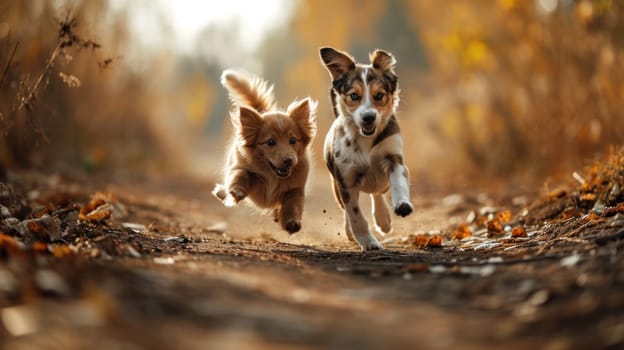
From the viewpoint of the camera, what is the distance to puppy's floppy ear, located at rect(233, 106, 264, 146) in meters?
6.47

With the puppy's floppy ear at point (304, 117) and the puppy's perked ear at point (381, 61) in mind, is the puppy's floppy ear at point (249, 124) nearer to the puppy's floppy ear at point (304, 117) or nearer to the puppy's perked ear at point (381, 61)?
the puppy's floppy ear at point (304, 117)

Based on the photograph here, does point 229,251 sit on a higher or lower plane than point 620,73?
lower

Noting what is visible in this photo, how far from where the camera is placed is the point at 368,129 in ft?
19.4

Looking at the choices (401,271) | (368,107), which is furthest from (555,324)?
(368,107)

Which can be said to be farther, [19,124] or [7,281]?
[19,124]

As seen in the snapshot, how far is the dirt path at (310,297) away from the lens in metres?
2.53

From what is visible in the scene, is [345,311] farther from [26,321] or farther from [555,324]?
[26,321]

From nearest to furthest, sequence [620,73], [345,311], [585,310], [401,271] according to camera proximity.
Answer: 1. [585,310]
2. [345,311]
3. [401,271]
4. [620,73]

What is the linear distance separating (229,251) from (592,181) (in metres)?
3.35

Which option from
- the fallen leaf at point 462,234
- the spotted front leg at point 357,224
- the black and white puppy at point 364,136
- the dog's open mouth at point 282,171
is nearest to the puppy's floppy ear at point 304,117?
the black and white puppy at point 364,136

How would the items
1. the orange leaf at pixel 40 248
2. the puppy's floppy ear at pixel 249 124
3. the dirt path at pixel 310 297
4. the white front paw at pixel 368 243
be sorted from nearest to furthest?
the dirt path at pixel 310 297 → the orange leaf at pixel 40 248 → the white front paw at pixel 368 243 → the puppy's floppy ear at pixel 249 124

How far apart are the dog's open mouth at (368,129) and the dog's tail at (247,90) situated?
1798mm

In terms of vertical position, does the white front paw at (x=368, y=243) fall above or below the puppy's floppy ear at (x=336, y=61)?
below

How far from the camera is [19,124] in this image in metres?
9.79
